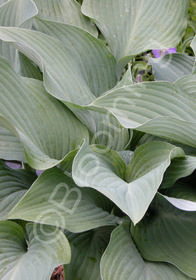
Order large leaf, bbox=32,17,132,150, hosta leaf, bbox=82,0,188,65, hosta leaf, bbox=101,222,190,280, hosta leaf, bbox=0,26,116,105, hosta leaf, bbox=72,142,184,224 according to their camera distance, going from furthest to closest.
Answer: hosta leaf, bbox=82,0,188,65 < large leaf, bbox=32,17,132,150 < hosta leaf, bbox=0,26,116,105 < hosta leaf, bbox=101,222,190,280 < hosta leaf, bbox=72,142,184,224

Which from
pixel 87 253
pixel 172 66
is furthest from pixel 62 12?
pixel 87 253

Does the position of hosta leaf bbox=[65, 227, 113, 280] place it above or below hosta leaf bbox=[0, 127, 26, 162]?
below

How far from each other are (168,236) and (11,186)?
385 millimetres

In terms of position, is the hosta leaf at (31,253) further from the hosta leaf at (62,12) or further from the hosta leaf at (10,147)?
the hosta leaf at (62,12)

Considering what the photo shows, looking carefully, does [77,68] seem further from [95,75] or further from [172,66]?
[172,66]

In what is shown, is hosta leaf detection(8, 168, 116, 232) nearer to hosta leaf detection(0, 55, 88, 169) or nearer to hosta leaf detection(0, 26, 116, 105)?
hosta leaf detection(0, 55, 88, 169)

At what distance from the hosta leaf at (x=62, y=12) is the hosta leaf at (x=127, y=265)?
0.65 meters

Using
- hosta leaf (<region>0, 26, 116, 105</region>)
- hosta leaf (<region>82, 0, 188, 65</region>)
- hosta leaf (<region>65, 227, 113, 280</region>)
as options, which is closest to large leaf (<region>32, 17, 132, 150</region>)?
hosta leaf (<region>0, 26, 116, 105</region>)

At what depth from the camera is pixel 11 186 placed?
0.79m

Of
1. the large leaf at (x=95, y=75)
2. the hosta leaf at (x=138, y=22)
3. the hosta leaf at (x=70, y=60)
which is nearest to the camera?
the hosta leaf at (x=70, y=60)

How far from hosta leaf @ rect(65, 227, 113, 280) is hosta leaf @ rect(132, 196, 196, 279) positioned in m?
0.09

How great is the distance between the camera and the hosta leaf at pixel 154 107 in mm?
607

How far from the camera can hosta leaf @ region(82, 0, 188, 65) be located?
0.96 metres

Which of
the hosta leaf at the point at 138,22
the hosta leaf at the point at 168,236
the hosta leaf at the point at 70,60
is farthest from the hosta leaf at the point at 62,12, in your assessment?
the hosta leaf at the point at 168,236
